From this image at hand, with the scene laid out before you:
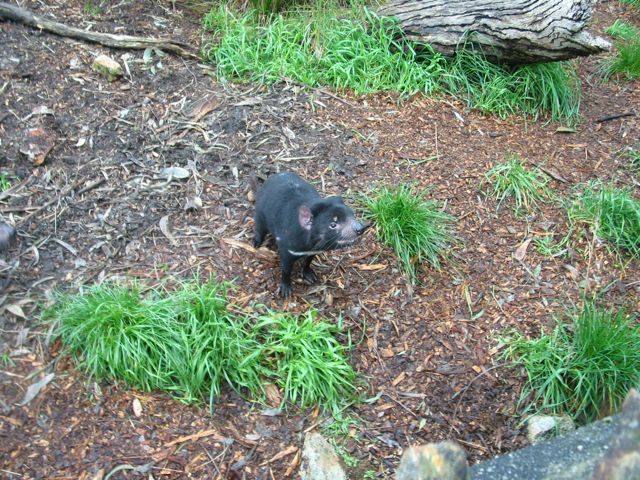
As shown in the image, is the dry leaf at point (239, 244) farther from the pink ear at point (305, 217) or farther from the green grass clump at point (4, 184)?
the green grass clump at point (4, 184)

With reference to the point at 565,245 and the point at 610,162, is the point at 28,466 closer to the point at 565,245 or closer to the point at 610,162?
the point at 565,245

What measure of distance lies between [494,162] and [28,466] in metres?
3.33

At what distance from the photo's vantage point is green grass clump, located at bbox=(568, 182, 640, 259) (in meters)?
3.95

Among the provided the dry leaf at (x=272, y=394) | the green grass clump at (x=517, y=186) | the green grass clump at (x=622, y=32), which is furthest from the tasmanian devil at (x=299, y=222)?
the green grass clump at (x=622, y=32)

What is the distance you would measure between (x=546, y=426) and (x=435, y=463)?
1711mm

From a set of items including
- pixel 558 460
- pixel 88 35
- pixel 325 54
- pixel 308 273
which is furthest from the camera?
pixel 325 54

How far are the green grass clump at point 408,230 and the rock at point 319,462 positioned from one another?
1179mm

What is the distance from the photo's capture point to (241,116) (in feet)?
14.2

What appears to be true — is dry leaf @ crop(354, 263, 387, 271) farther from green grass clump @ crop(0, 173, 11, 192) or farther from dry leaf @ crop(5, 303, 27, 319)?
green grass clump @ crop(0, 173, 11, 192)

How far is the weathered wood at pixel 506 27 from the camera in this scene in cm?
448

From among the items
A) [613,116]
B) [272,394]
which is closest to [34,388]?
[272,394]

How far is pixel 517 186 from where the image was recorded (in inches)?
165

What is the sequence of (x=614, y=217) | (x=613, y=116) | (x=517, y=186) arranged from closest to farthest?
(x=614, y=217) → (x=517, y=186) → (x=613, y=116)

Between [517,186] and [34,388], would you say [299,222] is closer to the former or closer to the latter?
[34,388]
